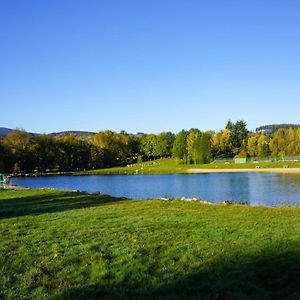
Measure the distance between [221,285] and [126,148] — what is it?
6193 inches

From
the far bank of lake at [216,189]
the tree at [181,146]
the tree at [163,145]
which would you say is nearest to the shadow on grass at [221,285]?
the far bank of lake at [216,189]

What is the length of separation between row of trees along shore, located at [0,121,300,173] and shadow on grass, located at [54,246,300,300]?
116 metres

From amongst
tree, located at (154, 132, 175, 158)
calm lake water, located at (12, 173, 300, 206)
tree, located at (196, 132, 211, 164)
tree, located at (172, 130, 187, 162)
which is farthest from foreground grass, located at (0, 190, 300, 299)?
tree, located at (154, 132, 175, 158)

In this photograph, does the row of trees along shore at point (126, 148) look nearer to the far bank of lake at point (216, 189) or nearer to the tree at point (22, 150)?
the tree at point (22, 150)

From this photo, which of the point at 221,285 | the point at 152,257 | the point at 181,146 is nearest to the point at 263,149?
the point at 181,146

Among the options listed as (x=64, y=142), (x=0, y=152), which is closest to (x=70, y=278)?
(x=0, y=152)

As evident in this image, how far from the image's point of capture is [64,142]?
142 m

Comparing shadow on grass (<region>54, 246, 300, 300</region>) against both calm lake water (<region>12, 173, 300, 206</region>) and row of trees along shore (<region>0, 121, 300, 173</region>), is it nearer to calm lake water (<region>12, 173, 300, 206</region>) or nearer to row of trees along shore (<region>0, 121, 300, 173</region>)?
calm lake water (<region>12, 173, 300, 206</region>)

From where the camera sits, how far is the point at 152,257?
9438mm

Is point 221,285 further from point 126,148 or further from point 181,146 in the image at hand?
point 126,148

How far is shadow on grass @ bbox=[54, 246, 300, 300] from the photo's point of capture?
7.13 meters

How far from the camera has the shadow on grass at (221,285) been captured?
7.13 m

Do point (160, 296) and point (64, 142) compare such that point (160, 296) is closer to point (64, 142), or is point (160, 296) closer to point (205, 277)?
point (205, 277)

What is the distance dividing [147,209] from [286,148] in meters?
129
